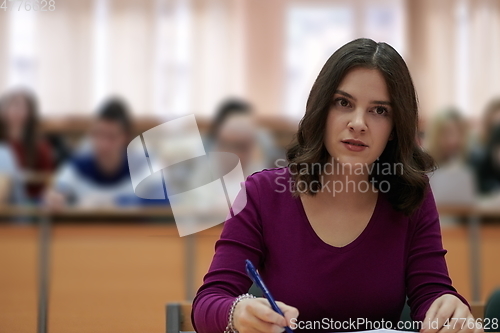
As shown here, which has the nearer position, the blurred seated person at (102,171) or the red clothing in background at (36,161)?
the blurred seated person at (102,171)

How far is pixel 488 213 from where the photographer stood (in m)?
2.37

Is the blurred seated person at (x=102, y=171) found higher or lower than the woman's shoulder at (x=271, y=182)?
lower

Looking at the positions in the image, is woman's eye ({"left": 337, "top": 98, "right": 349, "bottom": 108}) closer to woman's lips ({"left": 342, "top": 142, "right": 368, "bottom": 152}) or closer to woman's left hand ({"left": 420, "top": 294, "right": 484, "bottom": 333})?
woman's lips ({"left": 342, "top": 142, "right": 368, "bottom": 152})

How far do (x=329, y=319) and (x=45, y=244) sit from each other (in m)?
1.37

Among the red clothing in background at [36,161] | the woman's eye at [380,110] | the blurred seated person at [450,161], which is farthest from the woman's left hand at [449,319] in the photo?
the red clothing in background at [36,161]

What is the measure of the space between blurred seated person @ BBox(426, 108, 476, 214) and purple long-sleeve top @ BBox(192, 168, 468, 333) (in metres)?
1.65

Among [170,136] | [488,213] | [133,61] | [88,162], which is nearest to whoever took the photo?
[488,213]

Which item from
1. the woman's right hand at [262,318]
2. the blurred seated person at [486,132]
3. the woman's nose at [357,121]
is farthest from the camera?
the blurred seated person at [486,132]

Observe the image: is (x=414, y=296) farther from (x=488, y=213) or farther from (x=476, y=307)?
(x=488, y=213)

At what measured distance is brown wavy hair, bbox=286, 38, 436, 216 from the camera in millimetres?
970

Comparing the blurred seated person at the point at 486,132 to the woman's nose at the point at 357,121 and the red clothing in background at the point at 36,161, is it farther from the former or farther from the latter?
the woman's nose at the point at 357,121

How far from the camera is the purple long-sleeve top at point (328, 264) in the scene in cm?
100

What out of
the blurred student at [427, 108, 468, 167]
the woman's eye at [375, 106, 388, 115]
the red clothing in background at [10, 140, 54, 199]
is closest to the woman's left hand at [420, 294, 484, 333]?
the woman's eye at [375, 106, 388, 115]

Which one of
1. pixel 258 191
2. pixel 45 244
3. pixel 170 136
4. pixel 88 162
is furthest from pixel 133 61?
pixel 258 191
